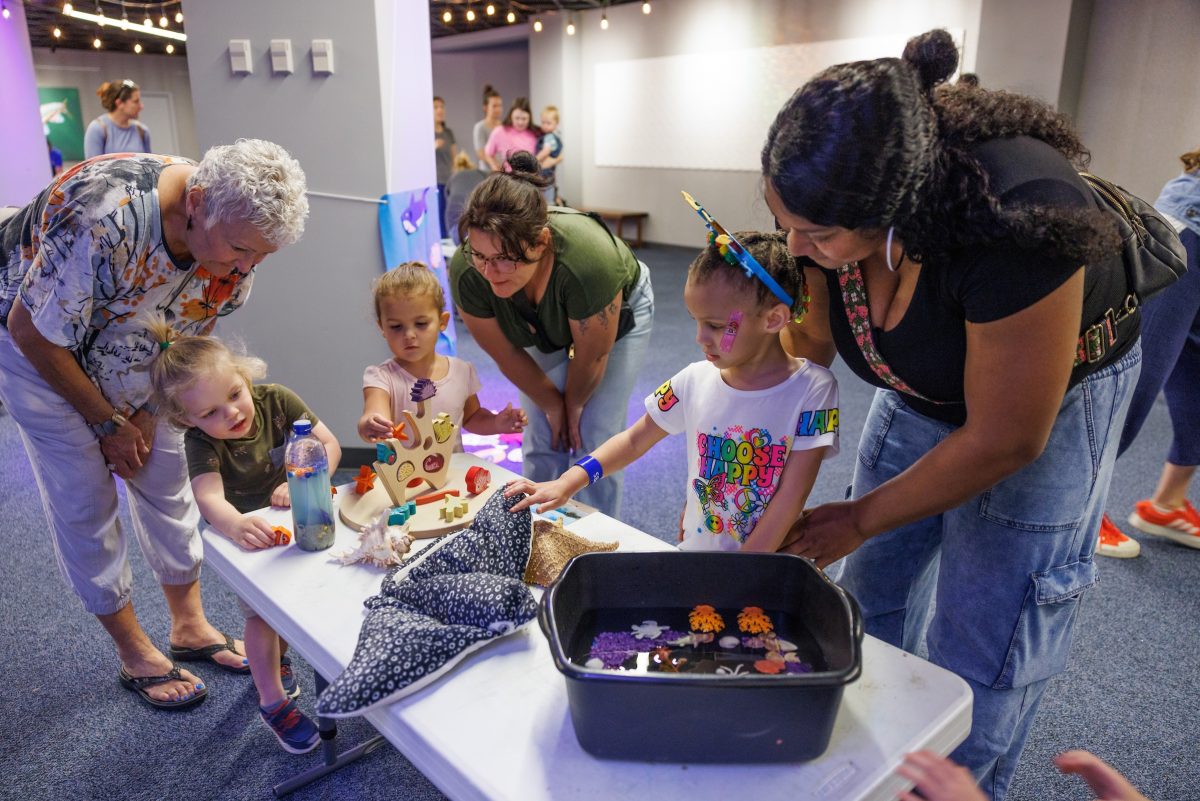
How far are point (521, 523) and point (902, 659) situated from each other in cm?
56

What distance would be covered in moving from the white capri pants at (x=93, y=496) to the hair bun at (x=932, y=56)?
164 cm

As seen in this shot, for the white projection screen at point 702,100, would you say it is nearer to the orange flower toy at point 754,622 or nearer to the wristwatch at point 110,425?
the wristwatch at point 110,425

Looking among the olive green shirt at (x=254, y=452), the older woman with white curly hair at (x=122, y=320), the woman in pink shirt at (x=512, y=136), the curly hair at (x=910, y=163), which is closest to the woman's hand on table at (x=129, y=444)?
the older woman with white curly hair at (x=122, y=320)

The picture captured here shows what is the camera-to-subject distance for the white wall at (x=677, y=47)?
22.9 feet

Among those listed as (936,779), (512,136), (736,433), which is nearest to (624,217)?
(512,136)

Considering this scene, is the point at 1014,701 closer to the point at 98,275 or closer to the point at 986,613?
the point at 986,613

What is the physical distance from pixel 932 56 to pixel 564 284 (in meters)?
1.12

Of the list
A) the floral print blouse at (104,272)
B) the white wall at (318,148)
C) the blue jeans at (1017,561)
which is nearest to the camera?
the blue jeans at (1017,561)

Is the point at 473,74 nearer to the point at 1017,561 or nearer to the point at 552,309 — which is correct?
the point at 552,309

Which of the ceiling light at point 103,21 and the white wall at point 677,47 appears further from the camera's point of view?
the ceiling light at point 103,21

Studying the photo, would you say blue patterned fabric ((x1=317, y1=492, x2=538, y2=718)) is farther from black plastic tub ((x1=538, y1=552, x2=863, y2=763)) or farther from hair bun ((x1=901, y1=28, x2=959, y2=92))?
hair bun ((x1=901, y1=28, x2=959, y2=92))

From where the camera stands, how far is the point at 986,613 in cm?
121

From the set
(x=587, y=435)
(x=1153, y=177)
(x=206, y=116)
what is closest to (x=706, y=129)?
(x=1153, y=177)

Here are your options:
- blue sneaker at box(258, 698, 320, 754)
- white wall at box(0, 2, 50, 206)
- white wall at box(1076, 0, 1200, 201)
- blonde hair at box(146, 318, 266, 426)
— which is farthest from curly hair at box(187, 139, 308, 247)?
white wall at box(1076, 0, 1200, 201)
